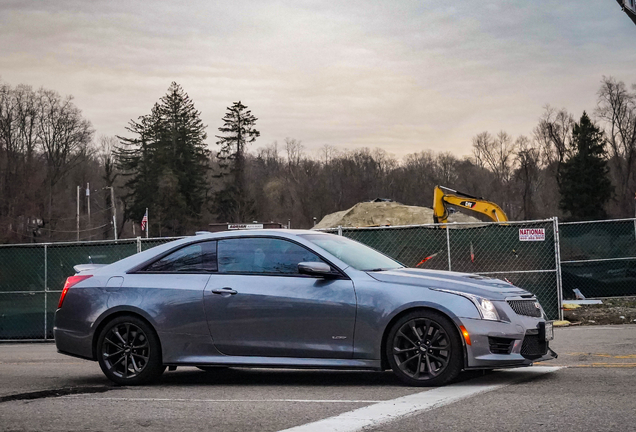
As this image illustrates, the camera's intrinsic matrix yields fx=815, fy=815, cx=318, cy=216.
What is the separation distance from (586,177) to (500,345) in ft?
273

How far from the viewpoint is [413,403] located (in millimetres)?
6367

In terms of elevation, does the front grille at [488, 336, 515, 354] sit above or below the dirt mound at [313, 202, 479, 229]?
below

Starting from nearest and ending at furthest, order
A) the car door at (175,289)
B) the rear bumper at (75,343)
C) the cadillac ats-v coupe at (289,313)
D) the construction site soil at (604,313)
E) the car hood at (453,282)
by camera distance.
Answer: the cadillac ats-v coupe at (289,313)
the car hood at (453,282)
the car door at (175,289)
the rear bumper at (75,343)
the construction site soil at (604,313)

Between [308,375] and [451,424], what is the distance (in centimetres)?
336

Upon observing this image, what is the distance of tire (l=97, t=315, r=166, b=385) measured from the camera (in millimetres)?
8188

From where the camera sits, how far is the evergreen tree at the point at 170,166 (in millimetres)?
91062

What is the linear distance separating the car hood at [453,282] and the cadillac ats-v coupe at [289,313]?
0.05 feet

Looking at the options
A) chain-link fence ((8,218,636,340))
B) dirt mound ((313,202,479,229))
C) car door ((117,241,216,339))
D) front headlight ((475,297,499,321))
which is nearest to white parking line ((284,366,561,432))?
front headlight ((475,297,499,321))

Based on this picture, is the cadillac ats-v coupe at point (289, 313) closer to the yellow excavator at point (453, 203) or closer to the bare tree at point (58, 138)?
the yellow excavator at point (453, 203)

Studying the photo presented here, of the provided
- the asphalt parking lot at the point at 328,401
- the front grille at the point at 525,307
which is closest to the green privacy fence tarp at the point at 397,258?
the asphalt parking lot at the point at 328,401

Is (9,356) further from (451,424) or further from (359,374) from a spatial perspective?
(451,424)

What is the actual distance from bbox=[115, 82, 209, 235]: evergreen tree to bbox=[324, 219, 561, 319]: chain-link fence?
246 feet

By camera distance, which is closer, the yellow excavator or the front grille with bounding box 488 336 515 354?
the front grille with bounding box 488 336 515 354

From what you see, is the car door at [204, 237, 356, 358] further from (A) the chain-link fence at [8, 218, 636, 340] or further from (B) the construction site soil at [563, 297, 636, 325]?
(B) the construction site soil at [563, 297, 636, 325]
